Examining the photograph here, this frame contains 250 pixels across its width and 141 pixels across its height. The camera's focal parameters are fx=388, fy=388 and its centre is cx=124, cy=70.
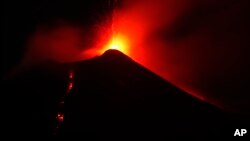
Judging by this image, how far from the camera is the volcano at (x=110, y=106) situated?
6.20 meters

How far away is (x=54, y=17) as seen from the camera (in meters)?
10.7

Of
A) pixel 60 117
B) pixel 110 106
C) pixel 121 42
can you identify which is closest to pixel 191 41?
pixel 121 42

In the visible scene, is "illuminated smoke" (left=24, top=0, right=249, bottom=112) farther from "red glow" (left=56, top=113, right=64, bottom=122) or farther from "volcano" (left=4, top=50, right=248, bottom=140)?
"red glow" (left=56, top=113, right=64, bottom=122)

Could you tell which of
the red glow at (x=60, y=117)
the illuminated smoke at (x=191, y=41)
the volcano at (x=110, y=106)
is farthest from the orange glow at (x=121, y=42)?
the red glow at (x=60, y=117)

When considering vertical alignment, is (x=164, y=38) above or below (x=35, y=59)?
above

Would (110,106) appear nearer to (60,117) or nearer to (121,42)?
(60,117)

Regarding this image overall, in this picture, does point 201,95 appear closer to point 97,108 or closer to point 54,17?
point 54,17

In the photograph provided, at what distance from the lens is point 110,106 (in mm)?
6574

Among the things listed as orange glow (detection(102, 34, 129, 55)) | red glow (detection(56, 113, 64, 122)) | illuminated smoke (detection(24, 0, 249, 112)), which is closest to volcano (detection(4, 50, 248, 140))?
red glow (detection(56, 113, 64, 122))

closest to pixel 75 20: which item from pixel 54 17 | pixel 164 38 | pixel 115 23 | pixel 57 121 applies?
pixel 54 17

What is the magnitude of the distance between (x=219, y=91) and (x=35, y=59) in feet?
21.1

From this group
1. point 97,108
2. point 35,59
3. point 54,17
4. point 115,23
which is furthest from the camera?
point 115,23

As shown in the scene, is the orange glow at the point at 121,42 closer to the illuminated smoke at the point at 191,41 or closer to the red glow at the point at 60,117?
the illuminated smoke at the point at 191,41

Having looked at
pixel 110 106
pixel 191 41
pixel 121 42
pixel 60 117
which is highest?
pixel 191 41
